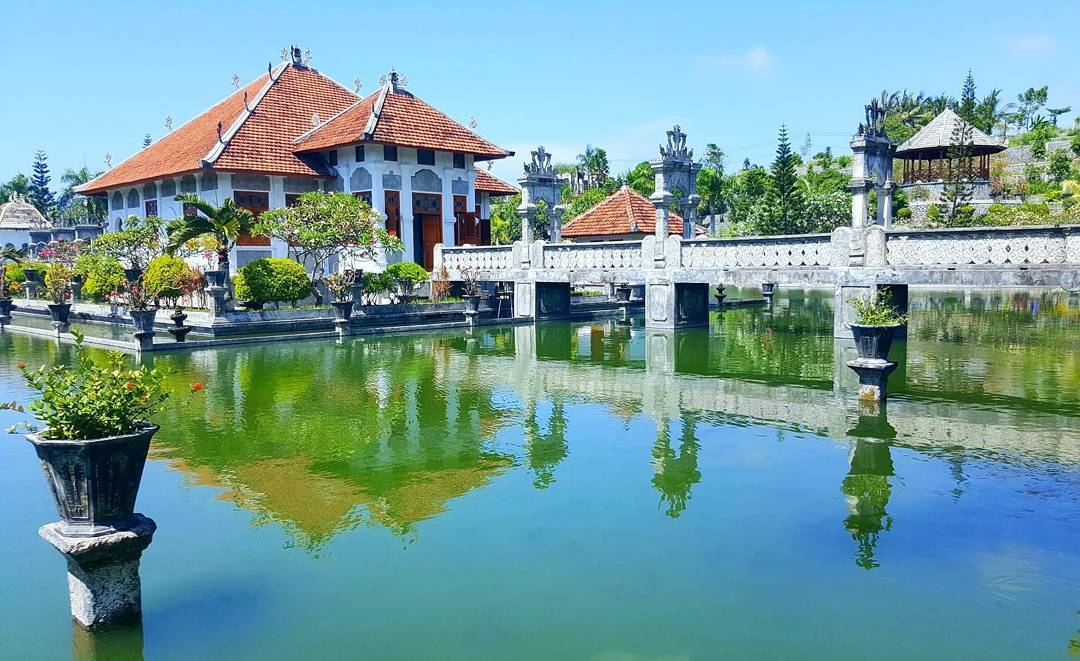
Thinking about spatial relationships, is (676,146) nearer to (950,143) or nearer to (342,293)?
(342,293)

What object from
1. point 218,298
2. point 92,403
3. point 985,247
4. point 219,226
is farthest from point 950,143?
point 92,403

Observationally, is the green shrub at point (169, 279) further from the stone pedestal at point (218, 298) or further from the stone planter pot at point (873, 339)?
the stone planter pot at point (873, 339)

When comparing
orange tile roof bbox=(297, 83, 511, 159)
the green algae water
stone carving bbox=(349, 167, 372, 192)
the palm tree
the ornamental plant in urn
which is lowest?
the green algae water

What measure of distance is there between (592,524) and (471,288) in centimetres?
1853

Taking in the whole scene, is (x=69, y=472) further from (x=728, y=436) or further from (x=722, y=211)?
(x=722, y=211)

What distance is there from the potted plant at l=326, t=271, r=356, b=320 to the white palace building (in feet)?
16.3

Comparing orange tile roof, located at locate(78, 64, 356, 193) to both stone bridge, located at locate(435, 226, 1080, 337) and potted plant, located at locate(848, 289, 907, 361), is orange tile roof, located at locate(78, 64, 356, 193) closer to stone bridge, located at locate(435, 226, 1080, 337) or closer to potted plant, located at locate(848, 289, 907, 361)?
stone bridge, located at locate(435, 226, 1080, 337)

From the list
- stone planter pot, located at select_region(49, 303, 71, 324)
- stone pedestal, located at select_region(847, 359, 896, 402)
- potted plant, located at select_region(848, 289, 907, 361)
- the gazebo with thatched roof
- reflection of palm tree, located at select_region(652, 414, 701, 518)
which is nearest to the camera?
reflection of palm tree, located at select_region(652, 414, 701, 518)

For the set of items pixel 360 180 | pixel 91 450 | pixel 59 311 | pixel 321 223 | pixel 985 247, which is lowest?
pixel 91 450

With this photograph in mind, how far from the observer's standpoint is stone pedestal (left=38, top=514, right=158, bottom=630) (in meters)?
4.83

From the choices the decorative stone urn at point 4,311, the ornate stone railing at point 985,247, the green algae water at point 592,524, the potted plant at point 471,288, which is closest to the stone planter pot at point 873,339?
the green algae water at point 592,524

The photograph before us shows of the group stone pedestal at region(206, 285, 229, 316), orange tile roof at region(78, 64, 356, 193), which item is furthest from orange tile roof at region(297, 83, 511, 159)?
stone pedestal at region(206, 285, 229, 316)

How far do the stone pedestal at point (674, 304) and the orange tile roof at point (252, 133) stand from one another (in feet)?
39.7

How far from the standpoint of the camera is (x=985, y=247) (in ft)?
50.8
